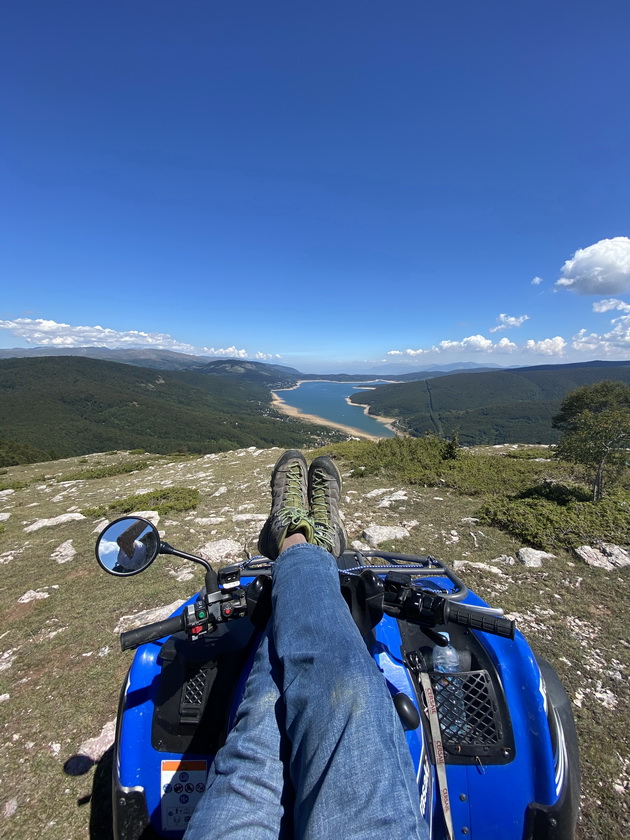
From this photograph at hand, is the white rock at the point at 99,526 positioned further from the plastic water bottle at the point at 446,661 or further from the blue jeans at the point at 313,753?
the plastic water bottle at the point at 446,661

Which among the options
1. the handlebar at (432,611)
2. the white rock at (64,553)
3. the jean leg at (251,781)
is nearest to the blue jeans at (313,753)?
the jean leg at (251,781)

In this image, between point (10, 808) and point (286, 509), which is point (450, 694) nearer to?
point (286, 509)

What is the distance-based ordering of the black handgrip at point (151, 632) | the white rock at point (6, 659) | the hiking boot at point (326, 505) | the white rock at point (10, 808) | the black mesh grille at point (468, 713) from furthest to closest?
the white rock at point (6, 659) → the hiking boot at point (326, 505) → the white rock at point (10, 808) → the black mesh grille at point (468, 713) → the black handgrip at point (151, 632)

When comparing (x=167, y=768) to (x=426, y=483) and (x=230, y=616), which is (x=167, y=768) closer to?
(x=230, y=616)

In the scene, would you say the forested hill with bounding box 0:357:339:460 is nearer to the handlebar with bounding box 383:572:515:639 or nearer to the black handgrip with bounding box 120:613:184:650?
the black handgrip with bounding box 120:613:184:650

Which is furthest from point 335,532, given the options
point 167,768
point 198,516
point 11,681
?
point 198,516
